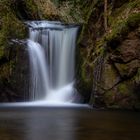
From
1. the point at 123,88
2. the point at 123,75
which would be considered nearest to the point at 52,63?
the point at 123,75

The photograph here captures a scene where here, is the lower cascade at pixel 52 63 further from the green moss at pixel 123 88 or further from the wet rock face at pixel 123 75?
the green moss at pixel 123 88

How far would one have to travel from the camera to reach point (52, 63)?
22109 millimetres

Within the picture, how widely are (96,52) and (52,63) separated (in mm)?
3044

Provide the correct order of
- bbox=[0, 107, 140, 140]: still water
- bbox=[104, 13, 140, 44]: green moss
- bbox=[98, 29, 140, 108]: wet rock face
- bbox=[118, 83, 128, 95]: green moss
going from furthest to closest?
bbox=[104, 13, 140, 44]: green moss < bbox=[118, 83, 128, 95]: green moss < bbox=[98, 29, 140, 108]: wet rock face < bbox=[0, 107, 140, 140]: still water

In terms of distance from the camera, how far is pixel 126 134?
416 inches

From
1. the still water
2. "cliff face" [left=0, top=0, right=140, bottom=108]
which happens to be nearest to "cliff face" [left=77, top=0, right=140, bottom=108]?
"cliff face" [left=0, top=0, right=140, bottom=108]

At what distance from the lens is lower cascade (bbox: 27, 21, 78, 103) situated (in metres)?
21.0

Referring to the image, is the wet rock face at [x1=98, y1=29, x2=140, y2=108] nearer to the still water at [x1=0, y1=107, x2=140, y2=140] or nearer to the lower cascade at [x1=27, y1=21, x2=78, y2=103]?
the still water at [x1=0, y1=107, x2=140, y2=140]

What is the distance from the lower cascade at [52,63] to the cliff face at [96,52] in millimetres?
383

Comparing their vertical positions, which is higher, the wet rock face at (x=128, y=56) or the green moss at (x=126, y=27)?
the green moss at (x=126, y=27)

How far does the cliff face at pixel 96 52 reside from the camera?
57.7 ft

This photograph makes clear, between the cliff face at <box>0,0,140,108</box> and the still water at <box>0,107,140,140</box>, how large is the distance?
200 centimetres

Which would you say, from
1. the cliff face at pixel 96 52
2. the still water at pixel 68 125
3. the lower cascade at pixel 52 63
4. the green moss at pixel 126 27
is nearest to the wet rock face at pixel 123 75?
the cliff face at pixel 96 52

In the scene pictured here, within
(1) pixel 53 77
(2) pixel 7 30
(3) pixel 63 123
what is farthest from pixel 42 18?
(3) pixel 63 123
